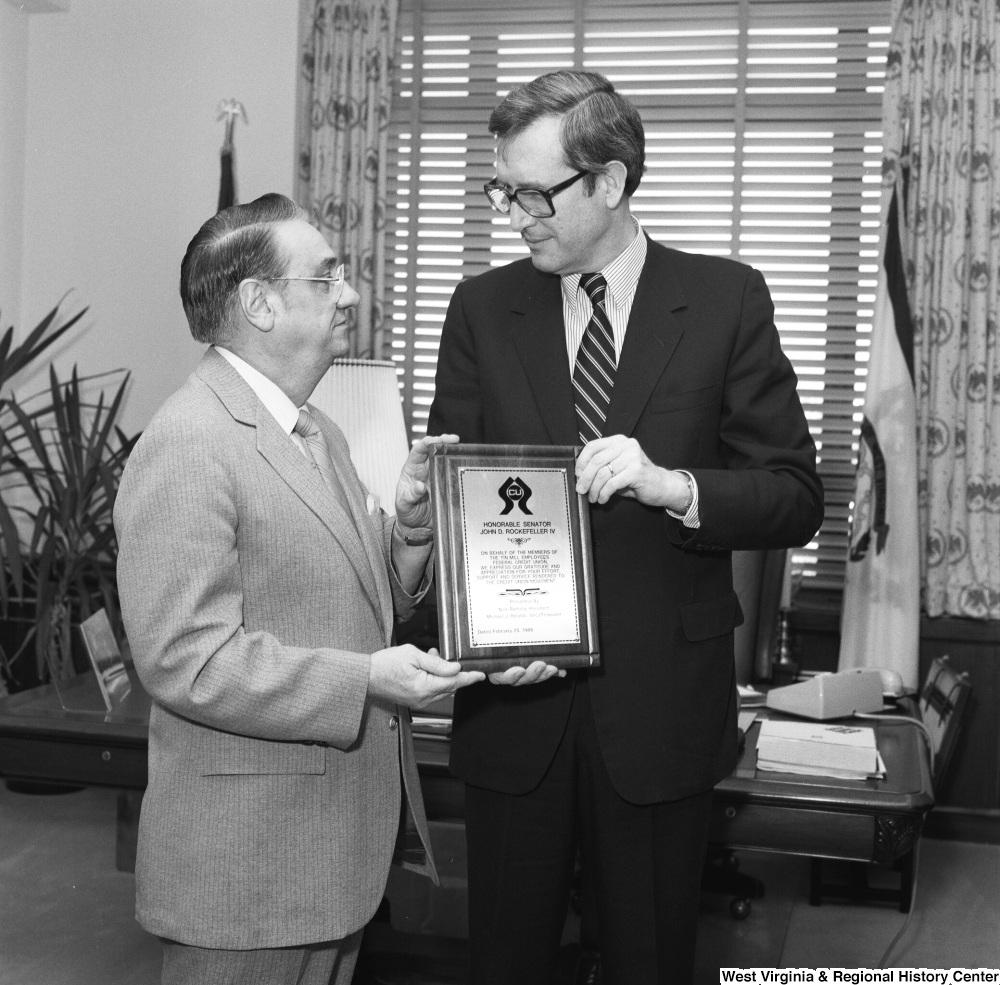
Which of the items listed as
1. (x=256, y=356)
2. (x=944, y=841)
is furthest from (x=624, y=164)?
(x=944, y=841)

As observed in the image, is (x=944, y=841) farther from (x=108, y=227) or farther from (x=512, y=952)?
(x=108, y=227)

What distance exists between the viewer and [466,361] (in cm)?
189

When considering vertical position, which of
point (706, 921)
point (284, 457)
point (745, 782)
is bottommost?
point (706, 921)

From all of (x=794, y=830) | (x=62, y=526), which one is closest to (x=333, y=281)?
(x=794, y=830)

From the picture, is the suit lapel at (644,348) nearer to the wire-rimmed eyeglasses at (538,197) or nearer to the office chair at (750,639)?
the wire-rimmed eyeglasses at (538,197)

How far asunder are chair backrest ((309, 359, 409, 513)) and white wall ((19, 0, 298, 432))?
1913mm

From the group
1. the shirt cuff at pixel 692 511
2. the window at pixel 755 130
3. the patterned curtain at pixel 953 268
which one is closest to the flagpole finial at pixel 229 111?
the window at pixel 755 130

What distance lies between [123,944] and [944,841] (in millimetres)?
3120

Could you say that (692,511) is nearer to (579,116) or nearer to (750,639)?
(579,116)

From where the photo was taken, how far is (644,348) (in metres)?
1.73

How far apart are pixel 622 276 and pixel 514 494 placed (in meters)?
0.41

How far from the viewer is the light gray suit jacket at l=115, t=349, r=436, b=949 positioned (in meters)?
1.48

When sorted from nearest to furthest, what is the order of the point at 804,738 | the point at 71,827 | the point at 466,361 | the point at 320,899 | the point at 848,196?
the point at 320,899 < the point at 466,361 < the point at 804,738 < the point at 71,827 < the point at 848,196

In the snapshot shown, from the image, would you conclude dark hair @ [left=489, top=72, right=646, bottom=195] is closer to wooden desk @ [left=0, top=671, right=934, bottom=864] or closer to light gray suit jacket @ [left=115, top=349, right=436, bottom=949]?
light gray suit jacket @ [left=115, top=349, right=436, bottom=949]
